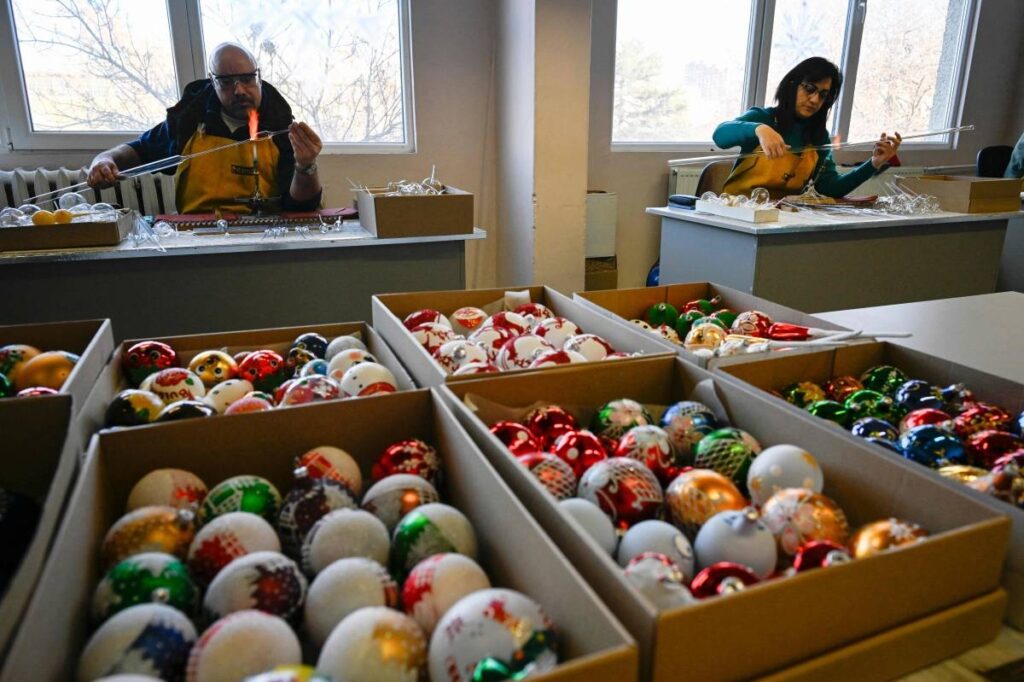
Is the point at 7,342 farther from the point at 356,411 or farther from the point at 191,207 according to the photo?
the point at 191,207

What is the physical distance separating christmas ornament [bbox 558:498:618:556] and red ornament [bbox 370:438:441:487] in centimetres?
24

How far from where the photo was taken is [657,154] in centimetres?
493

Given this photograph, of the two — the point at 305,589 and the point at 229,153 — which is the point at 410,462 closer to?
the point at 305,589

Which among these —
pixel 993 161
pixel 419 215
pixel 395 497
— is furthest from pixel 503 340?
pixel 993 161

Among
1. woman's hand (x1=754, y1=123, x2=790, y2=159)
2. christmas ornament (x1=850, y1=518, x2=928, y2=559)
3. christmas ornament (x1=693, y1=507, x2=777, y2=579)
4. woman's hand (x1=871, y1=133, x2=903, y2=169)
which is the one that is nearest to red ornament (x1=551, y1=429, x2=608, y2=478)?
christmas ornament (x1=693, y1=507, x2=777, y2=579)

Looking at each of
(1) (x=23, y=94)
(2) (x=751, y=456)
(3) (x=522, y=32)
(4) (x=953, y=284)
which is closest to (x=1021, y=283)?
(4) (x=953, y=284)

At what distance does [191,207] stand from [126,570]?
2515mm

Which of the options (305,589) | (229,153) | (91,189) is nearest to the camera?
(305,589)

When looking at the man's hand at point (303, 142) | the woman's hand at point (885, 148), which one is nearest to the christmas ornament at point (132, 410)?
the man's hand at point (303, 142)

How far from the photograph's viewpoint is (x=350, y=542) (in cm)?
79

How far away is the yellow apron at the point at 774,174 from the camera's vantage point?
11.2 feet

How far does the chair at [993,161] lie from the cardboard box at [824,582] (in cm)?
490

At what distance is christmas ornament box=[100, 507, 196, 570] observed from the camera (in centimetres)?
79

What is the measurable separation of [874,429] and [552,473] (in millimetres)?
504
